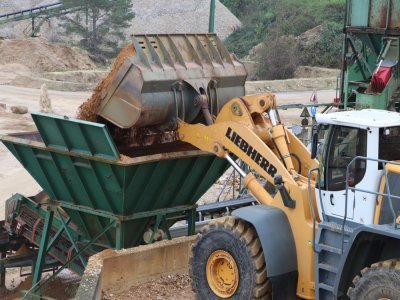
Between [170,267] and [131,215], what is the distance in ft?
3.41

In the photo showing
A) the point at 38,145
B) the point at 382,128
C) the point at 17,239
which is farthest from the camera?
the point at 17,239

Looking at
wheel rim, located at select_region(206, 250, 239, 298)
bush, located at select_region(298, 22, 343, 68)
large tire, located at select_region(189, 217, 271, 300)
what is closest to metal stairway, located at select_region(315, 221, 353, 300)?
large tire, located at select_region(189, 217, 271, 300)

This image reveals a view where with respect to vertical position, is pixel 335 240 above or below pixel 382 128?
below

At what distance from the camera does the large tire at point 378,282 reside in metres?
6.61

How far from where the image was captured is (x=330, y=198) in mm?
7613

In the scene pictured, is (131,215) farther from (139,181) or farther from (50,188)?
(50,188)

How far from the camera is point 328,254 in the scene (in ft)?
24.7

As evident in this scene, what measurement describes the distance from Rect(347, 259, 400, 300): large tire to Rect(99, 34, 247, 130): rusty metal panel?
13.5 feet

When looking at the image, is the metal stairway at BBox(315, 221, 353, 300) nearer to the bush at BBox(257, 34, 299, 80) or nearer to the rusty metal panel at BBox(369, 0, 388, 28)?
the rusty metal panel at BBox(369, 0, 388, 28)

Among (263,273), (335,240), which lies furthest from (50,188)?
(335,240)

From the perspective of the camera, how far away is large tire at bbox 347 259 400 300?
6.61 meters

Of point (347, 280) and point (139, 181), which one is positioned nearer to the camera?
point (347, 280)

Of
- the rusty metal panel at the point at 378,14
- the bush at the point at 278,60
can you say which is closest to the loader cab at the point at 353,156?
the rusty metal panel at the point at 378,14

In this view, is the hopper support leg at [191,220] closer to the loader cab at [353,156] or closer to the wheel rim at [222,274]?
the wheel rim at [222,274]
